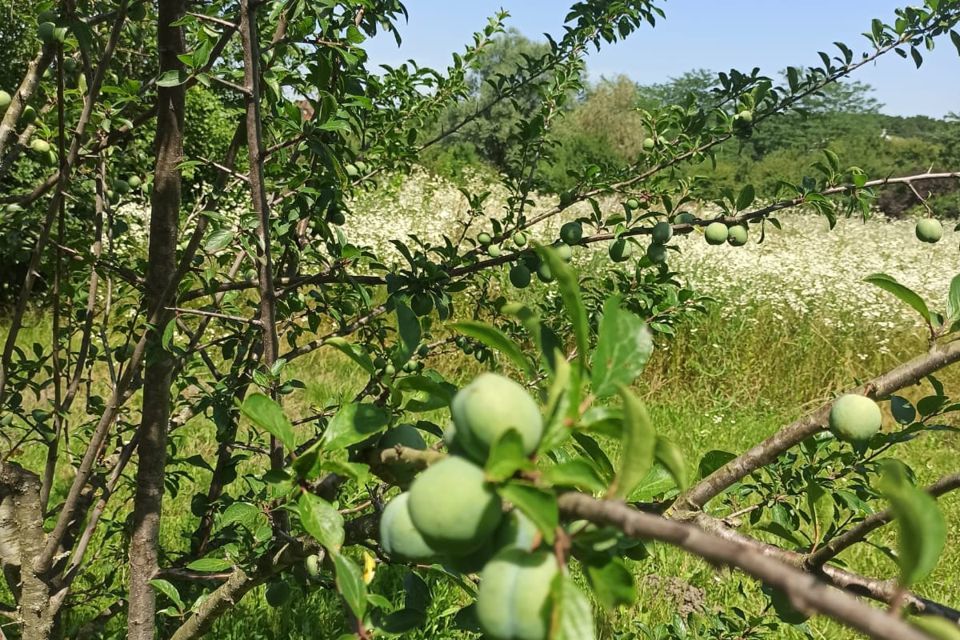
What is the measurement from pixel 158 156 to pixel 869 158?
1710 cm

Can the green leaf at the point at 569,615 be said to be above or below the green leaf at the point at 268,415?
below

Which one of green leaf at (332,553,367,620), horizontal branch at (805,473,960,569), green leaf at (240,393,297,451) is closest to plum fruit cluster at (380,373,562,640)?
green leaf at (332,553,367,620)

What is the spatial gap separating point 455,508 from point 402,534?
5.2 inches

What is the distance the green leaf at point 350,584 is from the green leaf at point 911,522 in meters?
0.43

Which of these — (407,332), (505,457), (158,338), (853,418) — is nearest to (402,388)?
(407,332)

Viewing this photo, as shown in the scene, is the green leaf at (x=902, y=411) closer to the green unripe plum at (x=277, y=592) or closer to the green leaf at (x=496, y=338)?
the green leaf at (x=496, y=338)

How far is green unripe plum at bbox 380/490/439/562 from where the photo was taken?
574 mm

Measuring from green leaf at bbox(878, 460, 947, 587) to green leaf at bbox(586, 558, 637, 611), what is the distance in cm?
18

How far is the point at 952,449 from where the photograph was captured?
4410 millimetres

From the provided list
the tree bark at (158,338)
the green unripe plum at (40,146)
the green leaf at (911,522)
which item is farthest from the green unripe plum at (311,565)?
the green unripe plum at (40,146)

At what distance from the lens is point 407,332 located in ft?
2.50

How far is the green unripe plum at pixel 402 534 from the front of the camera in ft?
1.88

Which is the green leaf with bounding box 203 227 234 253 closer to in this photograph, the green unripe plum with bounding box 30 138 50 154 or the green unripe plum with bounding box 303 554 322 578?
the green unripe plum with bounding box 303 554 322 578

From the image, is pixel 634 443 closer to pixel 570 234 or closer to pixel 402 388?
pixel 402 388
